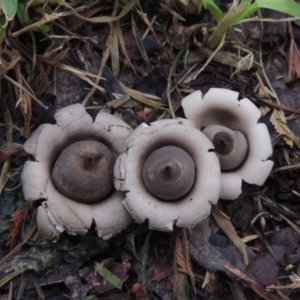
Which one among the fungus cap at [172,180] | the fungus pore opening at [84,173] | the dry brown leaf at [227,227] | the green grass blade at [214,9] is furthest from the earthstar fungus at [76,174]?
the green grass blade at [214,9]

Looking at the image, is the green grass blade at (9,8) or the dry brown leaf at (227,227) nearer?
the green grass blade at (9,8)

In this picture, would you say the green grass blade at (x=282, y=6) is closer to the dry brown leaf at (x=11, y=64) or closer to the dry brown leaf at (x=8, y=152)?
the dry brown leaf at (x=11, y=64)

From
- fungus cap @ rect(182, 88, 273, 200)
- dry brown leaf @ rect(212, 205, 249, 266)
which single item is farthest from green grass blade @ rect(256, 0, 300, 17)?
dry brown leaf @ rect(212, 205, 249, 266)

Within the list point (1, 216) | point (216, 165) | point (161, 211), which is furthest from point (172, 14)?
point (1, 216)

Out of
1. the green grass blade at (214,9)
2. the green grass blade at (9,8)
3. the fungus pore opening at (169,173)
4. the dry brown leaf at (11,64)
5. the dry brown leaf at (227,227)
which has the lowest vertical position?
the dry brown leaf at (227,227)

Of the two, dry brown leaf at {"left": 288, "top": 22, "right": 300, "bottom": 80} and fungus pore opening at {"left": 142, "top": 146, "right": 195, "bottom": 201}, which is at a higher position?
dry brown leaf at {"left": 288, "top": 22, "right": 300, "bottom": 80}

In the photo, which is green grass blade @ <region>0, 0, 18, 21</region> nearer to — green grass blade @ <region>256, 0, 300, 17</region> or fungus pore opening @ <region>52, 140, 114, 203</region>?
fungus pore opening @ <region>52, 140, 114, 203</region>

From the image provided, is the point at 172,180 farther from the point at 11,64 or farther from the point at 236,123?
the point at 11,64
